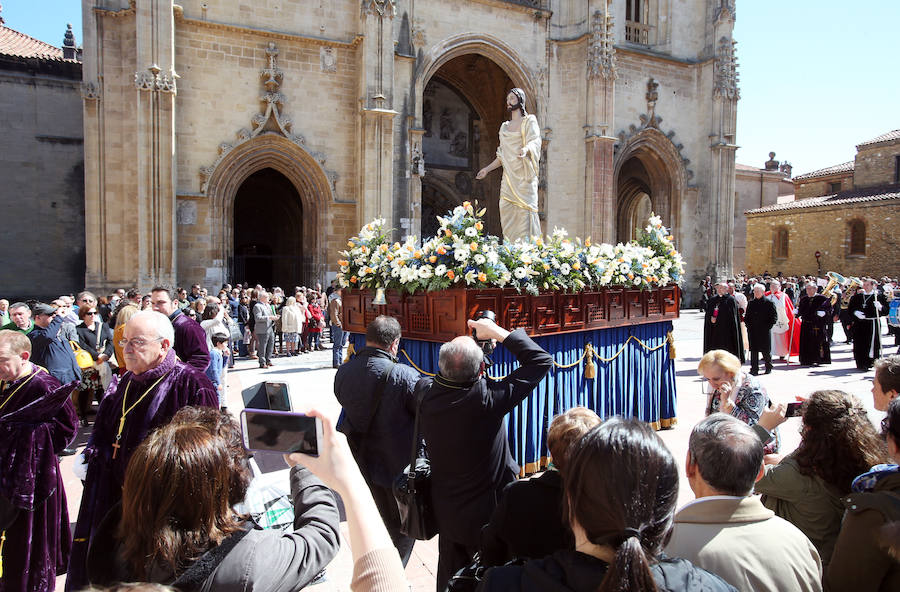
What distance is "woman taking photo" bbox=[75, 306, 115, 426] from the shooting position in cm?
780

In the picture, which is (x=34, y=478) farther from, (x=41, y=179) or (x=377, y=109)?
(x=41, y=179)

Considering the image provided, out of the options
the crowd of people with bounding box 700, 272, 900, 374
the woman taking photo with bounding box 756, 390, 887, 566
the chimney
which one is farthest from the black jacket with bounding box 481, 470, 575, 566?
the chimney

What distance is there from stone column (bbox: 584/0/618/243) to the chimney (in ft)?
69.8

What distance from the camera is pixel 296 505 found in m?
1.85

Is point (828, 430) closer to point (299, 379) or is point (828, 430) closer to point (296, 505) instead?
point (296, 505)

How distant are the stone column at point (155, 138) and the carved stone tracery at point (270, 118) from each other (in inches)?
51.2

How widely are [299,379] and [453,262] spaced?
252 inches

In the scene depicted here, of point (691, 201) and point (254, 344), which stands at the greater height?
point (691, 201)

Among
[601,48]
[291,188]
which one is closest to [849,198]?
[601,48]

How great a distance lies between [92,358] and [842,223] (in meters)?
37.2

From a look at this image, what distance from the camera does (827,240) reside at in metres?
33.6

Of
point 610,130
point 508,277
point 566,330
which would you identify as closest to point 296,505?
point 508,277

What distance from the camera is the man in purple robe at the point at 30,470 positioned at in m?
3.46

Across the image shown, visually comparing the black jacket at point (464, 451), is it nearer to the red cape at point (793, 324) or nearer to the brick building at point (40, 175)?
the red cape at point (793, 324)
